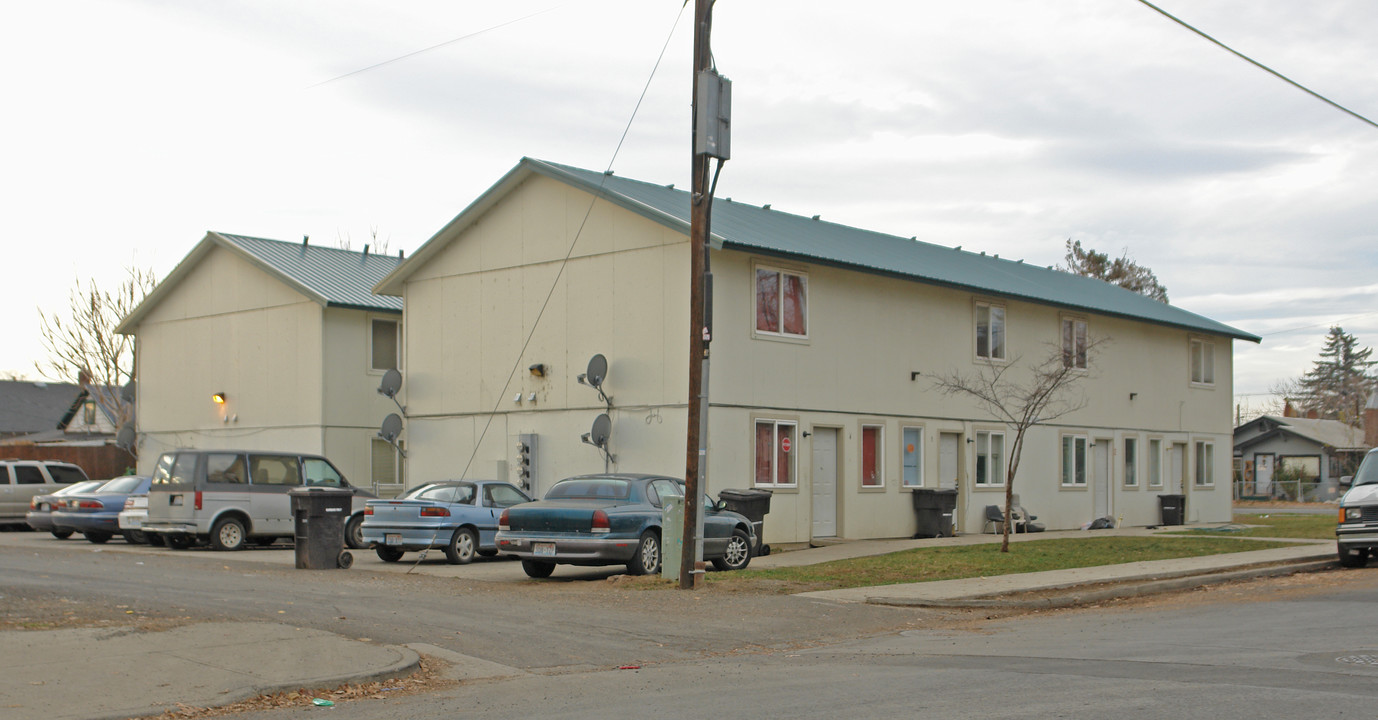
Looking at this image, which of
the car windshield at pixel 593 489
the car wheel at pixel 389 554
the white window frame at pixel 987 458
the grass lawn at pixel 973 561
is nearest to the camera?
the grass lawn at pixel 973 561

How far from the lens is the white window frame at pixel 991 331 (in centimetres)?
2906

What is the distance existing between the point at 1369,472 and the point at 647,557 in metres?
11.7

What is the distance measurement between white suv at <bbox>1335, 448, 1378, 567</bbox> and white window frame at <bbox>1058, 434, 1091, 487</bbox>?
11.6 meters

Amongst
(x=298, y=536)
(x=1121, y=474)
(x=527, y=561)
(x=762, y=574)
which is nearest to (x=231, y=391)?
(x=298, y=536)

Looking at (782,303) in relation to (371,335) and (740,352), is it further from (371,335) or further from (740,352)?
(371,335)

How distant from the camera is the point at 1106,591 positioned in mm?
15734

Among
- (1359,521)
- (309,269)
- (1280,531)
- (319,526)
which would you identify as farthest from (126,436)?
(1359,521)

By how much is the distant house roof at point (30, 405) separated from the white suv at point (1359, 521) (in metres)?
69.0

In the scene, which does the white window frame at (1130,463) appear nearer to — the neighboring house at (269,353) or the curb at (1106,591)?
the curb at (1106,591)

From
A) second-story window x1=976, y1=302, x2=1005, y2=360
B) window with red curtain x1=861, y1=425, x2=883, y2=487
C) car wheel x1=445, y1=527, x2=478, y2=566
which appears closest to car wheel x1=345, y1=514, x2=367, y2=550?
car wheel x1=445, y1=527, x2=478, y2=566

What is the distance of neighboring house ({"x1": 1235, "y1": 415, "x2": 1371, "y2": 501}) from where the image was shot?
220 feet

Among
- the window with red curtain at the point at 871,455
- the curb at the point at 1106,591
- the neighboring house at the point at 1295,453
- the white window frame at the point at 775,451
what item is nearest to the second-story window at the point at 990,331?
the window with red curtain at the point at 871,455

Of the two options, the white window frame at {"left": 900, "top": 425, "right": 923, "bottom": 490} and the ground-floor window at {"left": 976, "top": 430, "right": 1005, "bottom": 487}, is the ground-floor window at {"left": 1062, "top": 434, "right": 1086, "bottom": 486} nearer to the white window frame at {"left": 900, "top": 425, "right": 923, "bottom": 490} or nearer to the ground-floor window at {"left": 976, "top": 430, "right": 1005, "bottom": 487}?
the ground-floor window at {"left": 976, "top": 430, "right": 1005, "bottom": 487}

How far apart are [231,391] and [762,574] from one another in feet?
72.1
